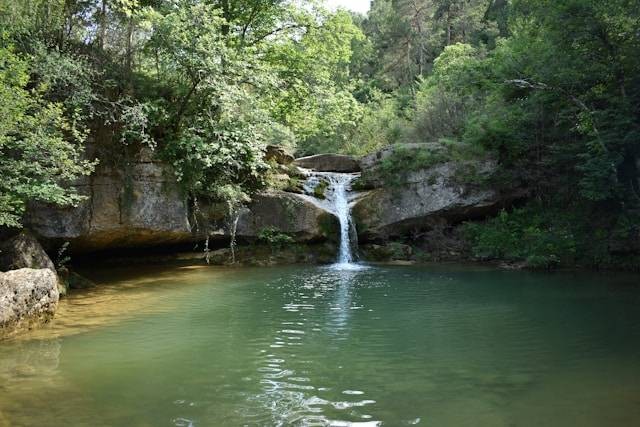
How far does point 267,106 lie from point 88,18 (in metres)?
6.22

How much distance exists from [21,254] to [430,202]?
1279 cm

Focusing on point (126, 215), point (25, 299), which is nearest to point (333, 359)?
point (25, 299)

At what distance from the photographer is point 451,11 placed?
4047 cm

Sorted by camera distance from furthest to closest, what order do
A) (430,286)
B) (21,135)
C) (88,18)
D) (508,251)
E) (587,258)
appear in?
(508,251) < (587,258) < (88,18) < (430,286) < (21,135)

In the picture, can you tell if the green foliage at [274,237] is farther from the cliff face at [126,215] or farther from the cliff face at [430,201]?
the cliff face at [430,201]

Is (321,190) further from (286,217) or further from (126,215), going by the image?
(126,215)

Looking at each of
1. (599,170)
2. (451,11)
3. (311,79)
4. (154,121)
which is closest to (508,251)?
(599,170)

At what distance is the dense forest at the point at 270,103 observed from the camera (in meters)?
11.3

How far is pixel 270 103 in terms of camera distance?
17969 millimetres

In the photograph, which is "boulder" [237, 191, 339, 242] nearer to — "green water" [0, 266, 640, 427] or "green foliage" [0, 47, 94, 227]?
"green water" [0, 266, 640, 427]

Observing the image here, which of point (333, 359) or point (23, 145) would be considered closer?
point (333, 359)

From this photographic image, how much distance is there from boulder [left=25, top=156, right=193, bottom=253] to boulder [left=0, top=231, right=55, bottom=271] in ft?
5.09

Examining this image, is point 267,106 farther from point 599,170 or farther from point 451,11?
point 451,11

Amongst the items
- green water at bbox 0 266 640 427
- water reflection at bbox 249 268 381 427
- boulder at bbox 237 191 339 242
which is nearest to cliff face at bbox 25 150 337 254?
boulder at bbox 237 191 339 242
